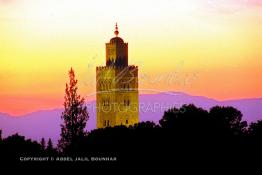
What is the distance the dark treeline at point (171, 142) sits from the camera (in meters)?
80.5

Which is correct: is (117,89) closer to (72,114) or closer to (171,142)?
(72,114)

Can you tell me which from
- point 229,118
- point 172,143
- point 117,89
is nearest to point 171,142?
point 172,143

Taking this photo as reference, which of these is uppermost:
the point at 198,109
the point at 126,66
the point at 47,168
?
the point at 126,66

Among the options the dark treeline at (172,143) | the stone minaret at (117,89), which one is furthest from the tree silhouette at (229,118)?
the stone minaret at (117,89)

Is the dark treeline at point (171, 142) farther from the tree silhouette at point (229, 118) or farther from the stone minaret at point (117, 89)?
the stone minaret at point (117, 89)

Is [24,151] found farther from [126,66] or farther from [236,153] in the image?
[126,66]

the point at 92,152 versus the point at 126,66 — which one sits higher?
the point at 126,66

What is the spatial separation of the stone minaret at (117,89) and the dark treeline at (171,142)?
24.4m

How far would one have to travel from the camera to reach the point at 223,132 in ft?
294

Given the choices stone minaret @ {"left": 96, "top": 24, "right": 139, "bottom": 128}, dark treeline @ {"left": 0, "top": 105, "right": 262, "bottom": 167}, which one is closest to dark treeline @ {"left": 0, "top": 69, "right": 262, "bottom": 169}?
dark treeline @ {"left": 0, "top": 105, "right": 262, "bottom": 167}

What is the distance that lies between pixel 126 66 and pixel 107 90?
2.66m

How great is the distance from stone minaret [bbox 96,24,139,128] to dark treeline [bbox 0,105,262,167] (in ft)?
80.1

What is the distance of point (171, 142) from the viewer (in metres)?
83.5

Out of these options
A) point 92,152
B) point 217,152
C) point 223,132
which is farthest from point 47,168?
point 223,132
